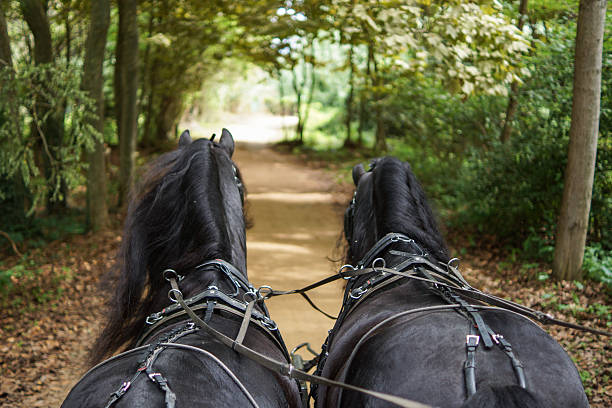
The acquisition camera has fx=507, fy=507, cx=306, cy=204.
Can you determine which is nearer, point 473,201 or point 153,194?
point 153,194

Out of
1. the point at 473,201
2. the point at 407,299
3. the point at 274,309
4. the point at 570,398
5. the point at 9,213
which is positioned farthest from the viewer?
the point at 473,201

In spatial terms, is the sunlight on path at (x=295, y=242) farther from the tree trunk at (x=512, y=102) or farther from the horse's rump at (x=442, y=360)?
the tree trunk at (x=512, y=102)

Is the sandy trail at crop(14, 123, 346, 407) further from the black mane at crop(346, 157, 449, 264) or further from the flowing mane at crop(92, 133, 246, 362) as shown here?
the black mane at crop(346, 157, 449, 264)

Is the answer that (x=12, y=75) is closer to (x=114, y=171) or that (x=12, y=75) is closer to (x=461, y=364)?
(x=461, y=364)

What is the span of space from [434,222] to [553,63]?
5700 mm

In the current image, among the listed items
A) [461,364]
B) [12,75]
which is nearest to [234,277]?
[461,364]

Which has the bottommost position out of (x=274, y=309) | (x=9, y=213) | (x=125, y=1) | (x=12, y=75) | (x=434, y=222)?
(x=274, y=309)

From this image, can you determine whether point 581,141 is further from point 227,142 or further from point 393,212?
point 227,142

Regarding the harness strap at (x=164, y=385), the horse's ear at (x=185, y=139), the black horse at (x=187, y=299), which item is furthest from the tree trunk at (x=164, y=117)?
the harness strap at (x=164, y=385)

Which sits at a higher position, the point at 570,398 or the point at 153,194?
Result: the point at 153,194

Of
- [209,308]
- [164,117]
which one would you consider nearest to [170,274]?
[209,308]

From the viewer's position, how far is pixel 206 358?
187 cm

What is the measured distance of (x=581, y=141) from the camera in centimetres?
608

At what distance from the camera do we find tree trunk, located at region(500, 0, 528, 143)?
26.5ft
